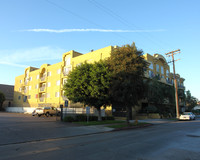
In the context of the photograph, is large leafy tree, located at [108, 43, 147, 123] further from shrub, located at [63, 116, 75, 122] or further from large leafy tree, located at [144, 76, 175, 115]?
large leafy tree, located at [144, 76, 175, 115]

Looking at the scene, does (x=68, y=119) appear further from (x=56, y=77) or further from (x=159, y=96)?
(x=56, y=77)

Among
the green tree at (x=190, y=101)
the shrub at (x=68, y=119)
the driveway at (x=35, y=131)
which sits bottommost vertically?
the driveway at (x=35, y=131)

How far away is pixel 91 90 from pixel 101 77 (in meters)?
2.04

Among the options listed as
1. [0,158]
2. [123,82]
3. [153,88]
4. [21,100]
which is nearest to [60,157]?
[0,158]

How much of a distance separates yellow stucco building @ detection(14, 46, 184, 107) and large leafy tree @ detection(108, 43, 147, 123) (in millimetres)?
11682

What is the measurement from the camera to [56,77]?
4053cm

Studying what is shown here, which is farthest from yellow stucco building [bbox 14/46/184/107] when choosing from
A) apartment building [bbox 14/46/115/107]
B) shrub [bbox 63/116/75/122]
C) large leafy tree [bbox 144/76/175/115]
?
shrub [bbox 63/116/75/122]

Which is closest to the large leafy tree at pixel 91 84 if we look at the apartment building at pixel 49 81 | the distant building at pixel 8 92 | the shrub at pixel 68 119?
the shrub at pixel 68 119

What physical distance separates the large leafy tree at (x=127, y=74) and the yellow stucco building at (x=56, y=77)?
1168 centimetres

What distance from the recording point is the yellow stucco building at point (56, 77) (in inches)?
1407

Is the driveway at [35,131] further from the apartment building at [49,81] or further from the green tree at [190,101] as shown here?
the green tree at [190,101]

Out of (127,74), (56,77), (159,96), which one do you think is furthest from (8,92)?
(127,74)

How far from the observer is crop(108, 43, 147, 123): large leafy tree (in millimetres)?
17453

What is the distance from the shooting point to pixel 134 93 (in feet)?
59.0
